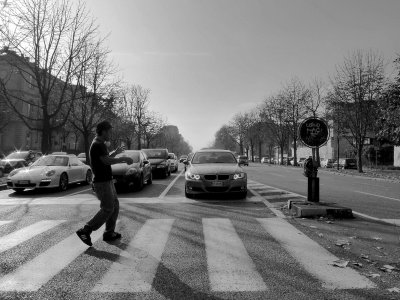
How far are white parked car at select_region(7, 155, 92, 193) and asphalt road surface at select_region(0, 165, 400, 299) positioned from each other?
18.0ft

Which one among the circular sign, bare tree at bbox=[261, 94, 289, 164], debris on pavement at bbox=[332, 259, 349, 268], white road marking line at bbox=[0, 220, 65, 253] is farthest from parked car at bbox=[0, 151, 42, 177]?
bare tree at bbox=[261, 94, 289, 164]

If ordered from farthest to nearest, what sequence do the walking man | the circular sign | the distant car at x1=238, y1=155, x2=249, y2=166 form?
the distant car at x1=238, y1=155, x2=249, y2=166 < the circular sign < the walking man

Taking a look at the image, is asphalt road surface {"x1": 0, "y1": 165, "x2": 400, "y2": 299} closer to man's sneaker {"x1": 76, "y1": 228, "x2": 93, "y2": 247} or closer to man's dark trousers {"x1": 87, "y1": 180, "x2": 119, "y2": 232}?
man's sneaker {"x1": 76, "y1": 228, "x2": 93, "y2": 247}

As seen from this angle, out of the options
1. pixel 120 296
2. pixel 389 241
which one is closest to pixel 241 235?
pixel 389 241

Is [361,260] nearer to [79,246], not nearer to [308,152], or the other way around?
[79,246]

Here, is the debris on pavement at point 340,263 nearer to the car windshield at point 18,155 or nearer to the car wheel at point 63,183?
the car wheel at point 63,183

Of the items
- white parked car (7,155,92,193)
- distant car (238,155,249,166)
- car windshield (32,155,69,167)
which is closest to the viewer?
distant car (238,155,249,166)

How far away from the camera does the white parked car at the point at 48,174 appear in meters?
13.6

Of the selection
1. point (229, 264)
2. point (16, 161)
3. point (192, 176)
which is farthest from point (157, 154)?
point (229, 264)

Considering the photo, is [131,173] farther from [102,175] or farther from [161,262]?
[161,262]

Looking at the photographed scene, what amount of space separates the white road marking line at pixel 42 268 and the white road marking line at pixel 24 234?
2.28 ft

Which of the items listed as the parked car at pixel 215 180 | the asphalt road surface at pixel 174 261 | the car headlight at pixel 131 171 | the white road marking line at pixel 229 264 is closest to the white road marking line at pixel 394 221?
the asphalt road surface at pixel 174 261

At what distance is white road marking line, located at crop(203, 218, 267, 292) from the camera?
157 inches

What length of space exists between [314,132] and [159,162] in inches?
531
